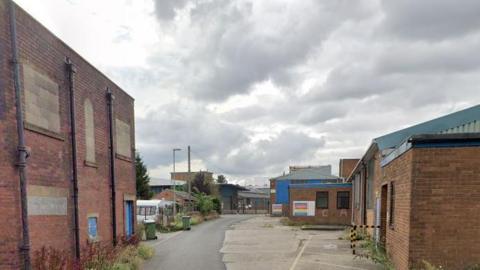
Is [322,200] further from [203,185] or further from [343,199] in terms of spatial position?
[203,185]

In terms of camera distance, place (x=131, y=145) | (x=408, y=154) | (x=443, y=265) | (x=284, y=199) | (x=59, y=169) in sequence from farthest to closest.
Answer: (x=284, y=199) < (x=131, y=145) < (x=59, y=169) < (x=408, y=154) < (x=443, y=265)

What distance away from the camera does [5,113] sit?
6.57 meters

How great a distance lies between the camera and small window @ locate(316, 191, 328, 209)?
2795 cm

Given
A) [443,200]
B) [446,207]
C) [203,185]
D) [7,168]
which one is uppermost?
[203,185]

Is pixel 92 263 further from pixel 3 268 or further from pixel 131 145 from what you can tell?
pixel 131 145

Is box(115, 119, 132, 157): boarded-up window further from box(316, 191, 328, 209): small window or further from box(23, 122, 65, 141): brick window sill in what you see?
box(316, 191, 328, 209): small window

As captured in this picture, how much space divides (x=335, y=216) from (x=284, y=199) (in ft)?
47.5

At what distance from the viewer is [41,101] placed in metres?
7.76

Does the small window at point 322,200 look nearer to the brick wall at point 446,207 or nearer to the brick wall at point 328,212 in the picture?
the brick wall at point 328,212

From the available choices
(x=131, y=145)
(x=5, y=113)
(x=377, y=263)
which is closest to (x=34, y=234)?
(x=5, y=113)

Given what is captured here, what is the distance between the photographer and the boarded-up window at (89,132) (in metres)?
10.0

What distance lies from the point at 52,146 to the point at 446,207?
850 centimetres

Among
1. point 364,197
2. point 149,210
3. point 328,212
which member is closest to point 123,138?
point 364,197

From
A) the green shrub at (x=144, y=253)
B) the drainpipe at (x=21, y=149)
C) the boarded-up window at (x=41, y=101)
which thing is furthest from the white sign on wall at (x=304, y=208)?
the drainpipe at (x=21, y=149)
